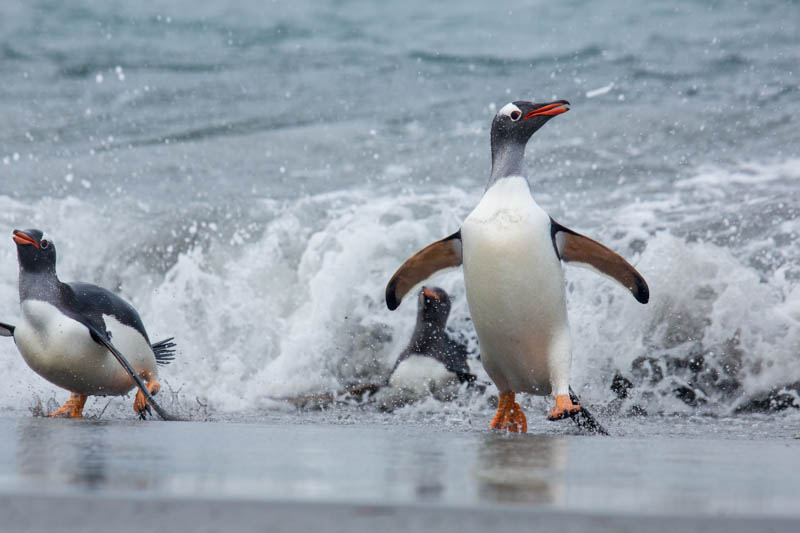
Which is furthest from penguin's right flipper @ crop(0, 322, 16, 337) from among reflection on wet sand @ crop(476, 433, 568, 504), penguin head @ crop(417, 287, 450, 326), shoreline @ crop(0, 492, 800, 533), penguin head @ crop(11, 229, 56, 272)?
shoreline @ crop(0, 492, 800, 533)

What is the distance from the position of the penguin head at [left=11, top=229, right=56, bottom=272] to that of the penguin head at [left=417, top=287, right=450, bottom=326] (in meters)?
2.16

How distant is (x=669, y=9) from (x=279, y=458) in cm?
1571

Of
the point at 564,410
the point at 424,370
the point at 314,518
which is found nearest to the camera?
the point at 314,518

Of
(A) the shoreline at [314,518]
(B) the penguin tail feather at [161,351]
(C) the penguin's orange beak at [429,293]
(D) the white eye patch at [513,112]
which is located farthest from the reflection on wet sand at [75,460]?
(C) the penguin's orange beak at [429,293]

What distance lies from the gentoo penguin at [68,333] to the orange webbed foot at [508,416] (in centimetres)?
139

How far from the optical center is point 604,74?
1400 centimetres

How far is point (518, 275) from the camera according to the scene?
145 inches

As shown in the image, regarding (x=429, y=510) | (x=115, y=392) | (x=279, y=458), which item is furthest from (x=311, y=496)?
(x=115, y=392)

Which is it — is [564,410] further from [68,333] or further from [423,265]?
[68,333]

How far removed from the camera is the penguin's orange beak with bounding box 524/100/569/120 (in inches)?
148

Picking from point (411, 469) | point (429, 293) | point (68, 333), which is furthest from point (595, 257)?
point (411, 469)

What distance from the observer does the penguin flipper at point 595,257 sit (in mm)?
3800

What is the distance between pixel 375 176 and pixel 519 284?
7.55 meters

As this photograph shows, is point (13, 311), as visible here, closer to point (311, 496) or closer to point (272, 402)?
point (272, 402)
